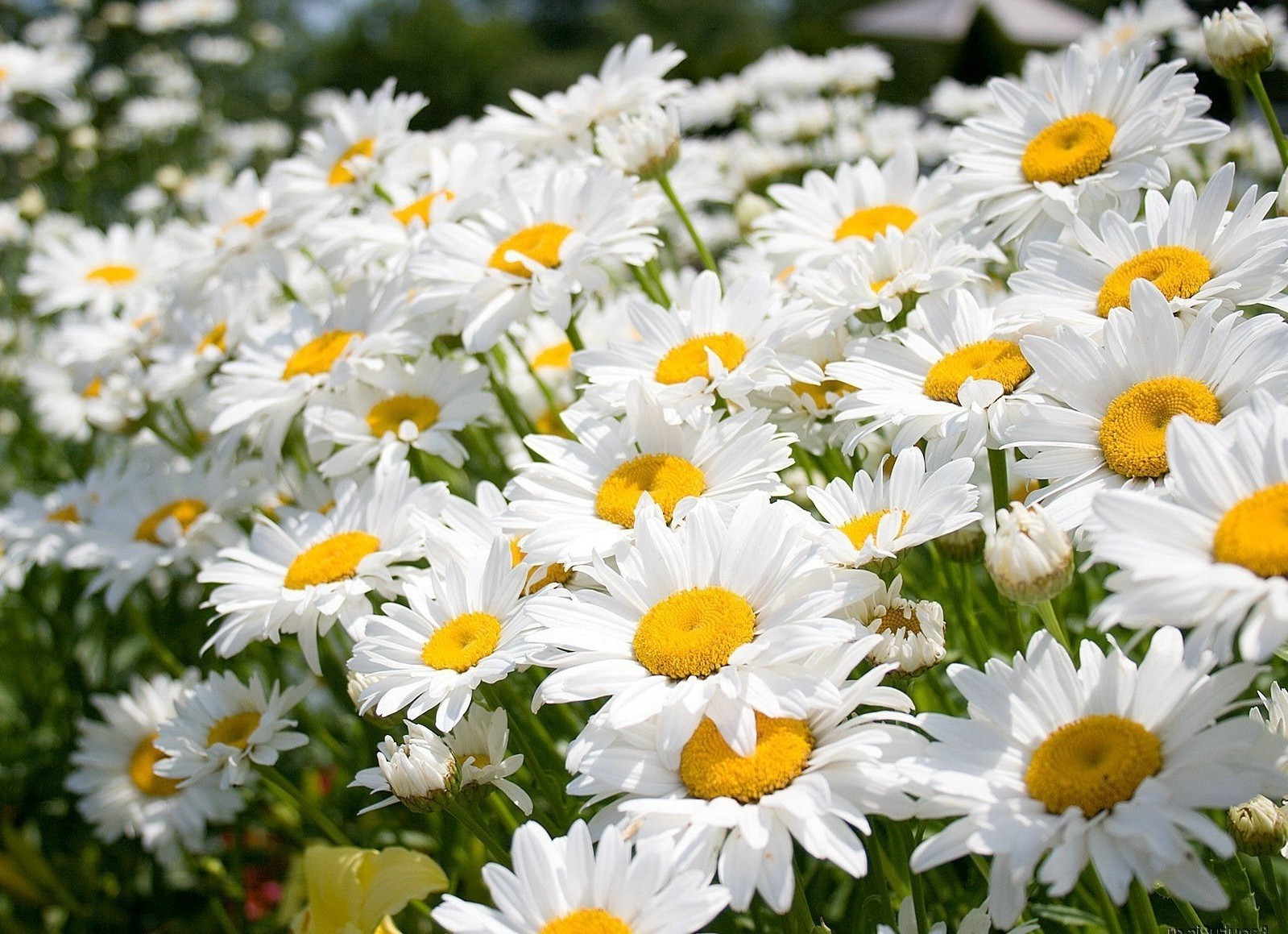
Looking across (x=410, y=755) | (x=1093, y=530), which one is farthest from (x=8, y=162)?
(x=1093, y=530)

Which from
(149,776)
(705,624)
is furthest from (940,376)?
(149,776)

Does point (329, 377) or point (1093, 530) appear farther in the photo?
point (329, 377)

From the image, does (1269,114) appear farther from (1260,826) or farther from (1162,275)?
(1260,826)

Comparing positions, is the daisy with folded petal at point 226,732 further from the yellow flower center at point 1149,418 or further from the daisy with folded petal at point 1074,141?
the daisy with folded petal at point 1074,141

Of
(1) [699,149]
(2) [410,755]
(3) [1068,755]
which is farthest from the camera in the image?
(1) [699,149]

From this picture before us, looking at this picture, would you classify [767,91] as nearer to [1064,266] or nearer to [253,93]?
[1064,266]

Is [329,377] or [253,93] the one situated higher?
[329,377]
